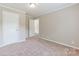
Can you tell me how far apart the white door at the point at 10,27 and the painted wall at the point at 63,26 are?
1.74 meters

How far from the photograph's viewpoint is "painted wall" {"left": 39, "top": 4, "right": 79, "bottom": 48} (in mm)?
2687

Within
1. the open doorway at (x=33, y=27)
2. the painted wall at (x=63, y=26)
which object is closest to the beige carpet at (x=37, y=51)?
the painted wall at (x=63, y=26)

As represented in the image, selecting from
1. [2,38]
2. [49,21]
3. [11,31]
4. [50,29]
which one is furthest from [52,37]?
[2,38]

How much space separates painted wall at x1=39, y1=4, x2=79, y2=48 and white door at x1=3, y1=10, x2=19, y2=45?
1.74 metres

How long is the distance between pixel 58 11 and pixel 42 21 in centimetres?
154

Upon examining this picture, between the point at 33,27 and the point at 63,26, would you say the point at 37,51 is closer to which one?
the point at 63,26

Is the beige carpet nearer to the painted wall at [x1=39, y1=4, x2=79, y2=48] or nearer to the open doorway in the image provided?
the painted wall at [x1=39, y1=4, x2=79, y2=48]

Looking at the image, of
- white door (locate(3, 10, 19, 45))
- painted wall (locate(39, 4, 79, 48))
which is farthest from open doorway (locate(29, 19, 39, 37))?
white door (locate(3, 10, 19, 45))

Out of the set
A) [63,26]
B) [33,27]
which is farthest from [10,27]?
[33,27]

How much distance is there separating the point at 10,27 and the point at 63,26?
7.78 feet

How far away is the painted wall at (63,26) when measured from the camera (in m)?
2.69

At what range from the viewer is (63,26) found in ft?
10.6

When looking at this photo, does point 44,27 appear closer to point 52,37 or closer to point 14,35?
point 52,37

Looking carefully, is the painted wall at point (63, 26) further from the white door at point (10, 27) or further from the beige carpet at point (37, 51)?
the white door at point (10, 27)
